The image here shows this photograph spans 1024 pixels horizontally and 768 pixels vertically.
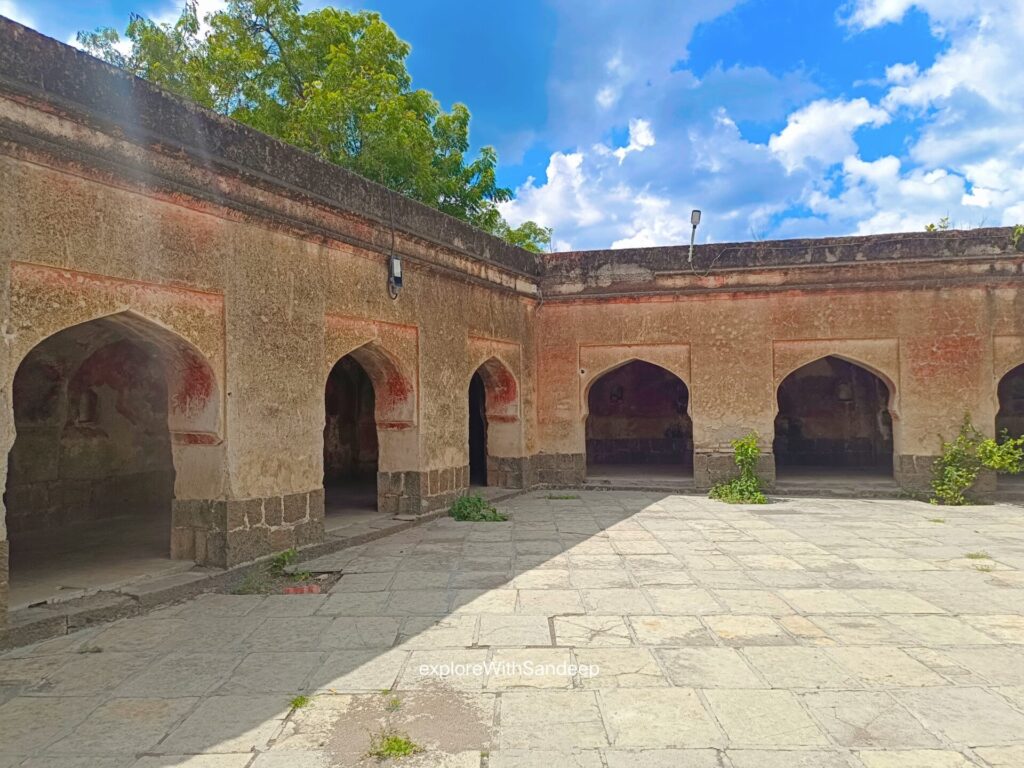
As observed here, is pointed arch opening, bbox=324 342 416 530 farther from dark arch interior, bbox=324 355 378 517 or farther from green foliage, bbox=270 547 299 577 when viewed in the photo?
green foliage, bbox=270 547 299 577

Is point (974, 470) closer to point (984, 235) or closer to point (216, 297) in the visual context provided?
point (984, 235)

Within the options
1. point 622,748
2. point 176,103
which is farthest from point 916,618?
point 176,103

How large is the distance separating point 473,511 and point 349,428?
4.89 m

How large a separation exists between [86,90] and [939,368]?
35.9 ft

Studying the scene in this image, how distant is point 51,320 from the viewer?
4480 millimetres

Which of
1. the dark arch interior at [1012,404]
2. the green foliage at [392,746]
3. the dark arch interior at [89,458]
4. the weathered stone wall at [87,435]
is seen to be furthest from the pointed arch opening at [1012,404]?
the weathered stone wall at [87,435]

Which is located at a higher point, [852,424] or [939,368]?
[939,368]

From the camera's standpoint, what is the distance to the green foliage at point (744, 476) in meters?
10.3

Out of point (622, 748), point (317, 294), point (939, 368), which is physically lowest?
point (622, 748)

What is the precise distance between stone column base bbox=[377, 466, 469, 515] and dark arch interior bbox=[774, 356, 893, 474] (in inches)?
334

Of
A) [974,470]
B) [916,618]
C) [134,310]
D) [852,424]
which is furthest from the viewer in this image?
[852,424]

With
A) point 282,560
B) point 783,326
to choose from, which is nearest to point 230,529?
point 282,560

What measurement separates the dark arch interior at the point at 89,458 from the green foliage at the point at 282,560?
0.95 meters

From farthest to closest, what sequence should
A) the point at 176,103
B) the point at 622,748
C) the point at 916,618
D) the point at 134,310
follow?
the point at 176,103
the point at 134,310
the point at 916,618
the point at 622,748
